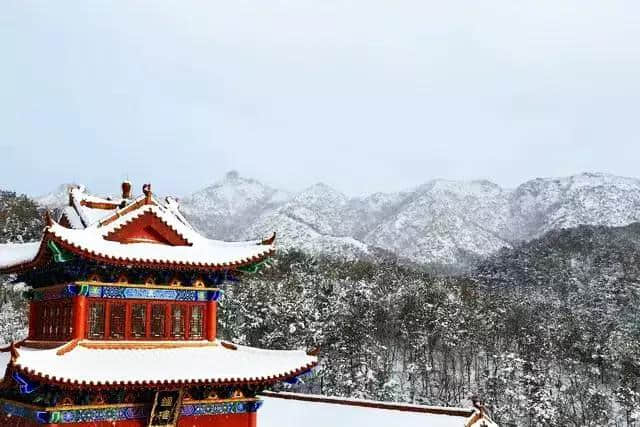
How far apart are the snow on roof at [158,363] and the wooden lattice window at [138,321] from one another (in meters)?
0.23

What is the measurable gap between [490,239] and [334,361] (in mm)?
125266

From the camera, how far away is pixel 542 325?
217 ft

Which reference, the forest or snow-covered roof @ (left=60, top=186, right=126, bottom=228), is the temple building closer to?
snow-covered roof @ (left=60, top=186, right=126, bottom=228)

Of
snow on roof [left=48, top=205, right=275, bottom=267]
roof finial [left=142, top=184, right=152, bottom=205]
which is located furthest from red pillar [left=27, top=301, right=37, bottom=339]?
roof finial [left=142, top=184, right=152, bottom=205]

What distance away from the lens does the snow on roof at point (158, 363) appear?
13055mm

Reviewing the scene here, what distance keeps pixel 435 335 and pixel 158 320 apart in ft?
161

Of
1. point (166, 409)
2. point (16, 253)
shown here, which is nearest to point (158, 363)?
point (166, 409)

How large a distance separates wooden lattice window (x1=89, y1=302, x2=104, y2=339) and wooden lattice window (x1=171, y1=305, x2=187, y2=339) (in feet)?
5.77

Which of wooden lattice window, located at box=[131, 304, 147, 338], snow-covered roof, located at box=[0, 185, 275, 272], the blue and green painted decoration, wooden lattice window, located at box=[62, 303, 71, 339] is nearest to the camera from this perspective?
the blue and green painted decoration

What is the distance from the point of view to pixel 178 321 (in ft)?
53.3

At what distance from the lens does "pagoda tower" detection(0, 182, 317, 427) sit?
13.7 meters

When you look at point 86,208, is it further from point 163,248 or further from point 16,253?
point 163,248

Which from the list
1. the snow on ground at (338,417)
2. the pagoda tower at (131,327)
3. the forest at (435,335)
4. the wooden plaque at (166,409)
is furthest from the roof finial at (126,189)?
the forest at (435,335)

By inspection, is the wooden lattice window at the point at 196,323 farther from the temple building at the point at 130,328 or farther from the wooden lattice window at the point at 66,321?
the wooden lattice window at the point at 66,321
